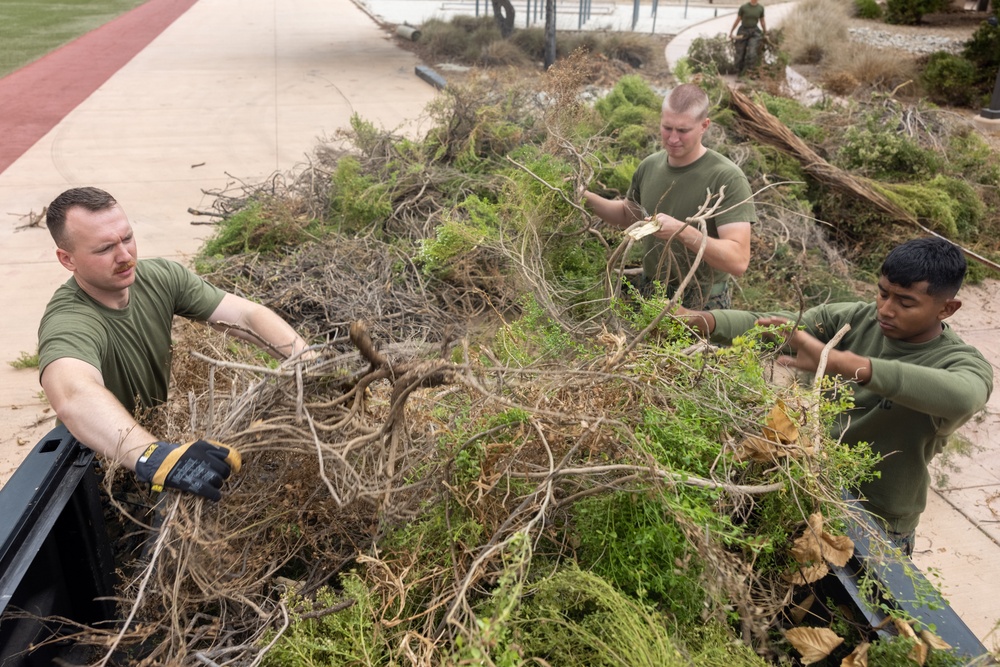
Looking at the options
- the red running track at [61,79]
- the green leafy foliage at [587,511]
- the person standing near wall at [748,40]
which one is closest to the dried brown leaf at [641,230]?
the green leafy foliage at [587,511]

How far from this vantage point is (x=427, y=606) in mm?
1813

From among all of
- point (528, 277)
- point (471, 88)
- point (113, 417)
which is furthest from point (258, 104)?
point (113, 417)

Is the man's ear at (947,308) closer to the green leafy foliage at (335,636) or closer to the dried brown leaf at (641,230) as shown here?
the dried brown leaf at (641,230)

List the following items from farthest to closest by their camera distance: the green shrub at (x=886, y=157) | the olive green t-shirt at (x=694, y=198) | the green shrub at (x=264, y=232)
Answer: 1. the green shrub at (x=886, y=157)
2. the green shrub at (x=264, y=232)
3. the olive green t-shirt at (x=694, y=198)

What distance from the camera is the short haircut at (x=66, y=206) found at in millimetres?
2703

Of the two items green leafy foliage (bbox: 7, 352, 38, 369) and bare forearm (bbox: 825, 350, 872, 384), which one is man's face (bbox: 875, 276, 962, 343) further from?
green leafy foliage (bbox: 7, 352, 38, 369)

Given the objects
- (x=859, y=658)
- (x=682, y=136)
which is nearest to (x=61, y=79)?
(x=682, y=136)

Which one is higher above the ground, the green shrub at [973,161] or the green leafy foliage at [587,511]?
the green leafy foliage at [587,511]

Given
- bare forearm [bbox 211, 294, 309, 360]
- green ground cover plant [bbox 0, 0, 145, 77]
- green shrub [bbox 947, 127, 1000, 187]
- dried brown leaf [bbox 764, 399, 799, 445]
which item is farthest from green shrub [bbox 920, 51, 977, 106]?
green ground cover plant [bbox 0, 0, 145, 77]

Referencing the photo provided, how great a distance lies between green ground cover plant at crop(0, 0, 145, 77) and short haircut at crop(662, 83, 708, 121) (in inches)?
597

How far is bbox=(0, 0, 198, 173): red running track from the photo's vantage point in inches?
417

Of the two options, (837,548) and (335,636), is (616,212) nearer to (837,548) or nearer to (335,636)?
(837,548)

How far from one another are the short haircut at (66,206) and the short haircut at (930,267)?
2.80m

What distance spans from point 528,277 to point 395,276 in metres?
2.00
